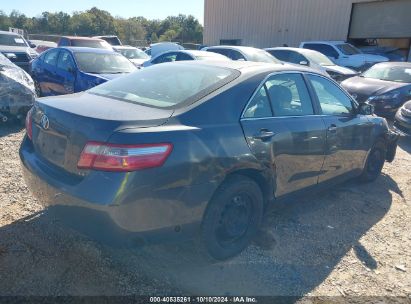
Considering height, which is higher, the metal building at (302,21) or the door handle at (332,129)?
the metal building at (302,21)

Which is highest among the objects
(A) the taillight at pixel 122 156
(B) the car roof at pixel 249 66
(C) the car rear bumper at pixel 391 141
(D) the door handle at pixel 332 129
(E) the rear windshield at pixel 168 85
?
(B) the car roof at pixel 249 66

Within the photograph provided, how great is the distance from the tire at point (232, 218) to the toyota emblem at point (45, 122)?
4.47 feet

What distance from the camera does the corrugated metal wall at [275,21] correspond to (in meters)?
20.5

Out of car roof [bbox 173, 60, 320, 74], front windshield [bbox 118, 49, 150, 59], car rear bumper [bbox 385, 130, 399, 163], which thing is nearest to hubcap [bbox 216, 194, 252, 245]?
car roof [bbox 173, 60, 320, 74]

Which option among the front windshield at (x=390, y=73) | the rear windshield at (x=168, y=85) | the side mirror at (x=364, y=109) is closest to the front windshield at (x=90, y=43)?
the front windshield at (x=390, y=73)

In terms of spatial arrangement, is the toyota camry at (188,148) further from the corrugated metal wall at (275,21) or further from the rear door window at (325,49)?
the corrugated metal wall at (275,21)

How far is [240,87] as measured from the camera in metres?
3.01

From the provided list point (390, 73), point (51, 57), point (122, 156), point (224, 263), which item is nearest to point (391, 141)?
point (224, 263)

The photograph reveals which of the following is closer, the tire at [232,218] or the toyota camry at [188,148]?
the toyota camry at [188,148]

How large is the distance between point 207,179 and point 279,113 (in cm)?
109

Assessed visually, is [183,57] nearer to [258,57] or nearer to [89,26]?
[258,57]

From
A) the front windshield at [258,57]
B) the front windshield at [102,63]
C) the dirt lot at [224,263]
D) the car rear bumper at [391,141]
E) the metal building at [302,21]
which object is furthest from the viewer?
the metal building at [302,21]

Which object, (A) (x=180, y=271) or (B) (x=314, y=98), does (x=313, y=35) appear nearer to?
(B) (x=314, y=98)

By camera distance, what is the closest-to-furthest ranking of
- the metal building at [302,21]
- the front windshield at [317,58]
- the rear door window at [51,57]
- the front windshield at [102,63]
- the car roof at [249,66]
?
the car roof at [249,66], the front windshield at [102,63], the rear door window at [51,57], the front windshield at [317,58], the metal building at [302,21]
